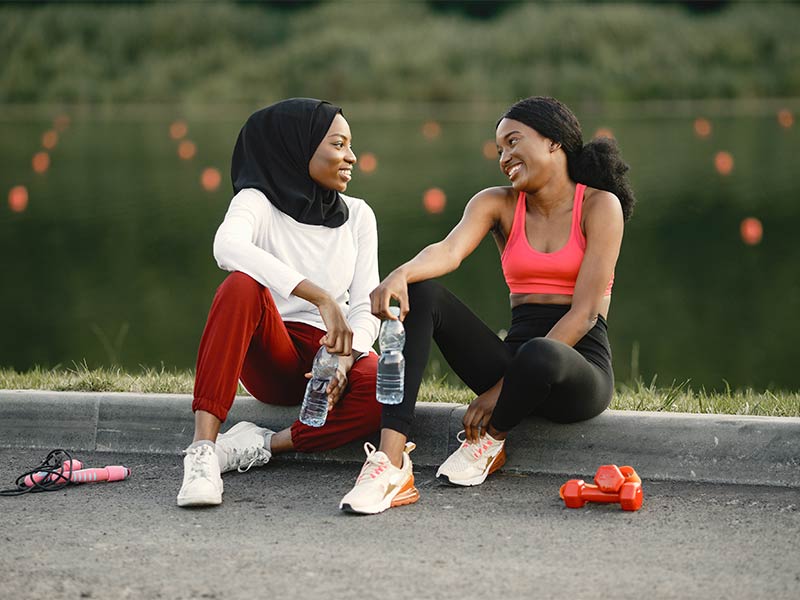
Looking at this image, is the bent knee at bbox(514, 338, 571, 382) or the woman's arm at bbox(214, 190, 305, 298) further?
the woman's arm at bbox(214, 190, 305, 298)

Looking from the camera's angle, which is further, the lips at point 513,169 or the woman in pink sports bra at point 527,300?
the lips at point 513,169

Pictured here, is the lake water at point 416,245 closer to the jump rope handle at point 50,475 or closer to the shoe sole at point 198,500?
the jump rope handle at point 50,475

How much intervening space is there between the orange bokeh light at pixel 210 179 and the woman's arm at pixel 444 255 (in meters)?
16.3

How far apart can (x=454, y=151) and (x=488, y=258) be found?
10353 millimetres

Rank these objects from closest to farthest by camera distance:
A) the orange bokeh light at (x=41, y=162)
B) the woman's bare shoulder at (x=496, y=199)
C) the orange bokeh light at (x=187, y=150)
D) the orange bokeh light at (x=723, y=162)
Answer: the woman's bare shoulder at (x=496, y=199) < the orange bokeh light at (x=723, y=162) < the orange bokeh light at (x=41, y=162) < the orange bokeh light at (x=187, y=150)

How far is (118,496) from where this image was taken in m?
4.04

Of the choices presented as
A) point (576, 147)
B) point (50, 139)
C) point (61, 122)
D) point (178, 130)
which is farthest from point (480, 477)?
point (61, 122)

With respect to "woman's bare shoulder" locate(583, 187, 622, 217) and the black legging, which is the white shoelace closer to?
the black legging

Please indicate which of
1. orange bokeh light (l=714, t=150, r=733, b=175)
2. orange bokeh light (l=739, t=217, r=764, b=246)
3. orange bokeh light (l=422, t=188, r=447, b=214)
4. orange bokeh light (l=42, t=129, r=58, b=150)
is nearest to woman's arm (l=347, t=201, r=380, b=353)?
orange bokeh light (l=739, t=217, r=764, b=246)

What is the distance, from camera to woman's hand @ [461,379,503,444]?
4125mm

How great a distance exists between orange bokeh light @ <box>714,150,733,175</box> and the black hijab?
56.4ft

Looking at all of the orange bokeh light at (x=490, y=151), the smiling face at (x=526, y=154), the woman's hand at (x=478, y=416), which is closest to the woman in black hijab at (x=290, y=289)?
the woman's hand at (x=478, y=416)

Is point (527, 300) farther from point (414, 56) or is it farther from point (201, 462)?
point (414, 56)

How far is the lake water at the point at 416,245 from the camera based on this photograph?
10750mm
